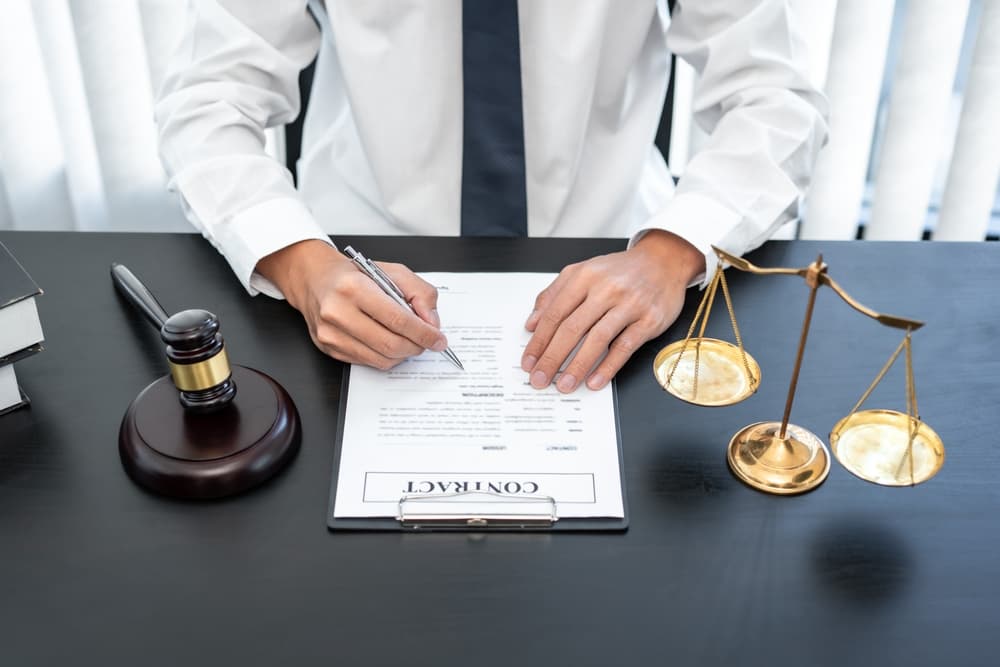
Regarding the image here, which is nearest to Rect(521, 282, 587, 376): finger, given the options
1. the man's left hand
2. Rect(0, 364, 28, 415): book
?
the man's left hand

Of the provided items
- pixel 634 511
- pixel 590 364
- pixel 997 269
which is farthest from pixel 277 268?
pixel 997 269

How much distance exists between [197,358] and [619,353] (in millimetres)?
409

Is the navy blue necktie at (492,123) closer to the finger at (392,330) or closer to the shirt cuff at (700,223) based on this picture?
the shirt cuff at (700,223)

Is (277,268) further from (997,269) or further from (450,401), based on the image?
(997,269)

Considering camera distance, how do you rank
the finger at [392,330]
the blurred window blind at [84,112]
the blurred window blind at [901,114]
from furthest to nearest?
the blurred window blind at [901,114] → the blurred window blind at [84,112] → the finger at [392,330]

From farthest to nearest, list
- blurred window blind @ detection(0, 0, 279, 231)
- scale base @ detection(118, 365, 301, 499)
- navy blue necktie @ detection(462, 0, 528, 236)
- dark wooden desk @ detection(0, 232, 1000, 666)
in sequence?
blurred window blind @ detection(0, 0, 279, 231) < navy blue necktie @ detection(462, 0, 528, 236) < scale base @ detection(118, 365, 301, 499) < dark wooden desk @ detection(0, 232, 1000, 666)

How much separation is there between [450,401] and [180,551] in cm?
28

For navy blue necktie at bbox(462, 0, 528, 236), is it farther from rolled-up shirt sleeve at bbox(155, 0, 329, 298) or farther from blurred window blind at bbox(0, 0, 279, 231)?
blurred window blind at bbox(0, 0, 279, 231)

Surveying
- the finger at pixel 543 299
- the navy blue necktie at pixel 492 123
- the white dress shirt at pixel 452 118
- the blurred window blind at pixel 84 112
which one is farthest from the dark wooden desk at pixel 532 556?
the blurred window blind at pixel 84 112

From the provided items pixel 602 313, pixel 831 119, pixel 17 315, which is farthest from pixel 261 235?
pixel 831 119

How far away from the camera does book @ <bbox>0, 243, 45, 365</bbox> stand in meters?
0.78

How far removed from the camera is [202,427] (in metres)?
0.76

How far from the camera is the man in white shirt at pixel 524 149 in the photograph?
91cm

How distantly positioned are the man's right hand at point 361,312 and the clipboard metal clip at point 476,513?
0.62ft
